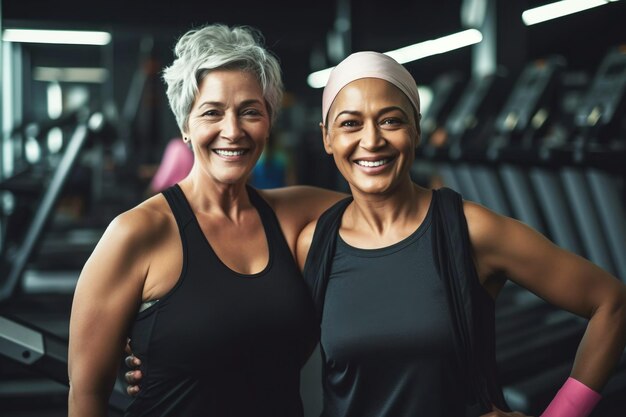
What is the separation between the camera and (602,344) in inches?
58.8

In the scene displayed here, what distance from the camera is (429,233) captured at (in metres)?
1.49

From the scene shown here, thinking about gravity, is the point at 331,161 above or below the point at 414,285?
below

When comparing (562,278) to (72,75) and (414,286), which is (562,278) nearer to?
(414,286)

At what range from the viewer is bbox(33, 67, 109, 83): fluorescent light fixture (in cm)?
1423

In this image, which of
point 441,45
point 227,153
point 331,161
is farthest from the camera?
point 441,45

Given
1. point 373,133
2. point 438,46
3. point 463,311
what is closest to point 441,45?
point 438,46

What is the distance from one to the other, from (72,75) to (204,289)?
1415 cm

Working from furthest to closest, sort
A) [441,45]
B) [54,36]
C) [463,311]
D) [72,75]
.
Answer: [72,75], [441,45], [54,36], [463,311]

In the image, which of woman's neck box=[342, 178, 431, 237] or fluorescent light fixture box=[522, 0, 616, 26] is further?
fluorescent light fixture box=[522, 0, 616, 26]

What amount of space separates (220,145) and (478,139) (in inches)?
148

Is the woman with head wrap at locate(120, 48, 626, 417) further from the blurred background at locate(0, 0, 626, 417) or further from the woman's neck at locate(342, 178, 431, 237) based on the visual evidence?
the blurred background at locate(0, 0, 626, 417)

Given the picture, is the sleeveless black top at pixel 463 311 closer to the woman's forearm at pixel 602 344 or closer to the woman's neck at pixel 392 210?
the woman's neck at pixel 392 210

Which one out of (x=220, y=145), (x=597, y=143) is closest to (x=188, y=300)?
(x=220, y=145)

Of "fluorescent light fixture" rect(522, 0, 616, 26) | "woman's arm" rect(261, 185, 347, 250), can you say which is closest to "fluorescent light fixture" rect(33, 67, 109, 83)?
"fluorescent light fixture" rect(522, 0, 616, 26)
